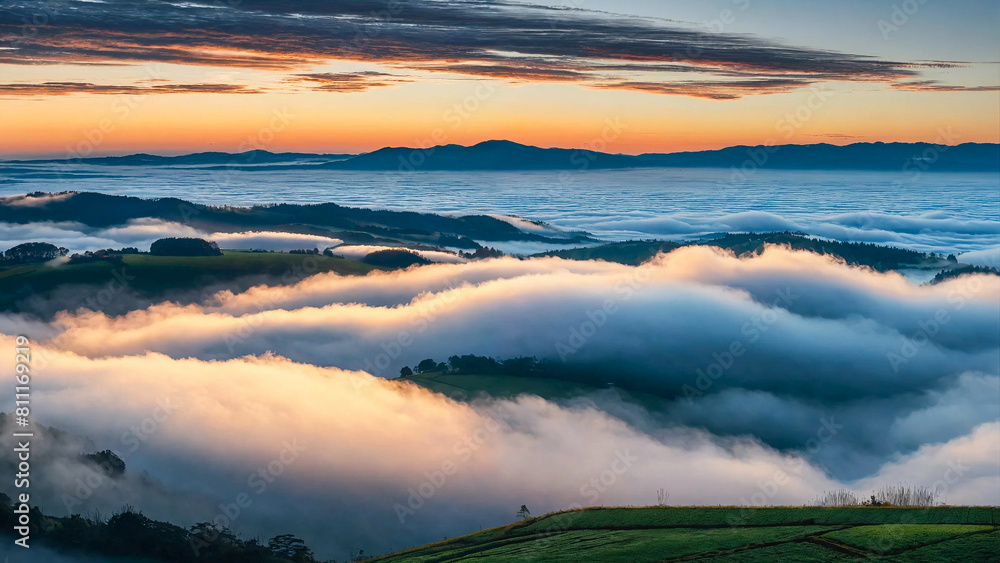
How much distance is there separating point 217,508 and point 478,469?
64050 millimetres

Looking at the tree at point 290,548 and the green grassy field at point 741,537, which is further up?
the green grassy field at point 741,537

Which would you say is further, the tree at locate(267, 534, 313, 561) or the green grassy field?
the tree at locate(267, 534, 313, 561)

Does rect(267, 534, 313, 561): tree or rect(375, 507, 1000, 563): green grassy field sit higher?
rect(375, 507, 1000, 563): green grassy field

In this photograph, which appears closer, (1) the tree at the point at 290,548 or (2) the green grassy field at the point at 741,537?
(2) the green grassy field at the point at 741,537

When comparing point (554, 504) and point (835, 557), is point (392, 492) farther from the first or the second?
point (835, 557)

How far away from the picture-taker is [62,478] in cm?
16200

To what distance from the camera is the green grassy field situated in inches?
2534

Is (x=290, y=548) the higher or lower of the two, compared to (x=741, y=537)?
lower

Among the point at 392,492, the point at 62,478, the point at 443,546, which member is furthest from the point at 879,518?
the point at 62,478

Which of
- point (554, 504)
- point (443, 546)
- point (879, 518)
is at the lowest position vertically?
point (554, 504)

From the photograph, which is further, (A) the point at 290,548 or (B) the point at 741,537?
(A) the point at 290,548

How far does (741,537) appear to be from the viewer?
75250 mm

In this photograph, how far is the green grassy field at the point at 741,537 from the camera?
6438cm

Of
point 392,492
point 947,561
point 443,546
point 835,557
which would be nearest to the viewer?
point 947,561
